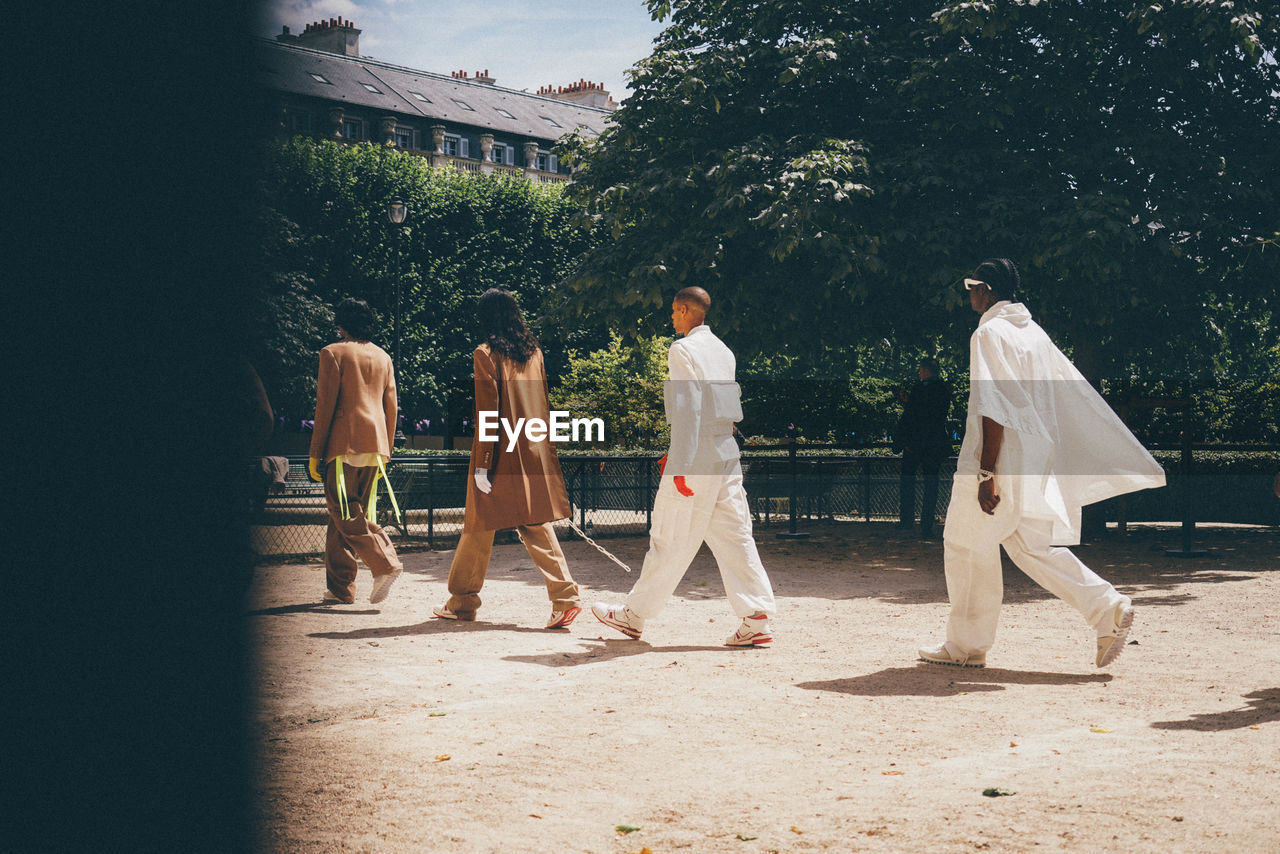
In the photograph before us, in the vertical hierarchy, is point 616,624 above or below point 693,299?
below

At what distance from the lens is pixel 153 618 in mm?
1354

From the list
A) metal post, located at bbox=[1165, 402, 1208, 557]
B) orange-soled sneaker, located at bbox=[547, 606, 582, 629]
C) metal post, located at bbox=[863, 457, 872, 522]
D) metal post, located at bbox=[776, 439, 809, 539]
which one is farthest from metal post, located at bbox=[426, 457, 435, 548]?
metal post, located at bbox=[1165, 402, 1208, 557]

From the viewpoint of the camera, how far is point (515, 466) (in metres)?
7.73

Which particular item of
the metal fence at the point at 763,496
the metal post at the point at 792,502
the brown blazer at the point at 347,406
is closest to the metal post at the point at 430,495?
the metal fence at the point at 763,496

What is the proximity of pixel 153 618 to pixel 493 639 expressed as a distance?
21.0 ft

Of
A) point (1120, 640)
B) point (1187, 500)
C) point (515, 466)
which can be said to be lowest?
point (1120, 640)

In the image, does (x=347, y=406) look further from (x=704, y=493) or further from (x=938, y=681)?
(x=938, y=681)

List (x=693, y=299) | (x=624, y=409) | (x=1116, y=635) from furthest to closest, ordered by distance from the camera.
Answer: (x=624, y=409), (x=693, y=299), (x=1116, y=635)

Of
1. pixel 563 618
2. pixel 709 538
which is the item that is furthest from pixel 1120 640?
pixel 563 618

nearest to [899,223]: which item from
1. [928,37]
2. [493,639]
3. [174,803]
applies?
[928,37]

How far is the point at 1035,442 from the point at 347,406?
4728 millimetres

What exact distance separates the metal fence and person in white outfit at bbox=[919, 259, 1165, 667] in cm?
797

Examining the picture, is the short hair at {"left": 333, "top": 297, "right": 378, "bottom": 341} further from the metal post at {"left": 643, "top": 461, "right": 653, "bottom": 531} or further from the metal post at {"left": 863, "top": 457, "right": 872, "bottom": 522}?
the metal post at {"left": 863, "top": 457, "right": 872, "bottom": 522}

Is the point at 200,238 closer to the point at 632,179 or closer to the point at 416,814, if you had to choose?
the point at 416,814
